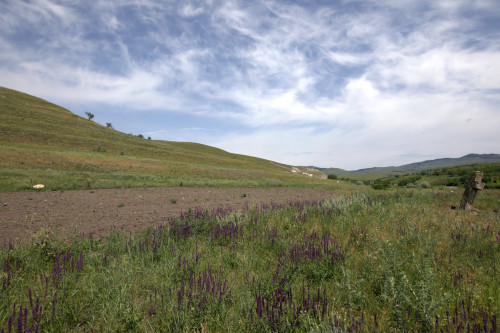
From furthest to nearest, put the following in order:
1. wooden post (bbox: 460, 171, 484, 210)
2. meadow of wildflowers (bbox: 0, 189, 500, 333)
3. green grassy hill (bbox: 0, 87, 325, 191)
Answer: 1. green grassy hill (bbox: 0, 87, 325, 191)
2. wooden post (bbox: 460, 171, 484, 210)
3. meadow of wildflowers (bbox: 0, 189, 500, 333)

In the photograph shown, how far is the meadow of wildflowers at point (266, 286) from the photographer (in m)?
2.64

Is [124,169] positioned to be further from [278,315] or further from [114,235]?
[278,315]

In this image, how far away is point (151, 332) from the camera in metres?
2.58

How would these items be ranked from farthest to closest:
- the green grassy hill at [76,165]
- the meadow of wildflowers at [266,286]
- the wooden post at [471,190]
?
1. the green grassy hill at [76,165]
2. the wooden post at [471,190]
3. the meadow of wildflowers at [266,286]

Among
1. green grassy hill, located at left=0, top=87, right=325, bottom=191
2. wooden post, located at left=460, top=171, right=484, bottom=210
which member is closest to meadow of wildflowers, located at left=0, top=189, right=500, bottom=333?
wooden post, located at left=460, top=171, right=484, bottom=210

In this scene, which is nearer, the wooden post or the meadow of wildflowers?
the meadow of wildflowers

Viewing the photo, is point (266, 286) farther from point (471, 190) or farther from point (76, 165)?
point (76, 165)

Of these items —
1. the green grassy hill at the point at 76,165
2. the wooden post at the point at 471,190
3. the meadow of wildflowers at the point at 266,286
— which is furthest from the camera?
the green grassy hill at the point at 76,165

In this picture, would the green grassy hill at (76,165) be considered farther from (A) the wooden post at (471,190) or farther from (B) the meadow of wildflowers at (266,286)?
(A) the wooden post at (471,190)

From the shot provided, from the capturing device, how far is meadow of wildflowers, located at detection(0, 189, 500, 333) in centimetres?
264

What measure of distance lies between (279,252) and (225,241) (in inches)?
63.4

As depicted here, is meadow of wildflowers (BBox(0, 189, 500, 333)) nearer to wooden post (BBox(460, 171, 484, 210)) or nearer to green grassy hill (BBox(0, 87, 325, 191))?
wooden post (BBox(460, 171, 484, 210))

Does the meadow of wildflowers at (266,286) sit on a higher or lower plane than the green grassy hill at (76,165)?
lower

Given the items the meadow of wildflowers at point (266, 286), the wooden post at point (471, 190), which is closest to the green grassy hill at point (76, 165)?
the meadow of wildflowers at point (266, 286)
